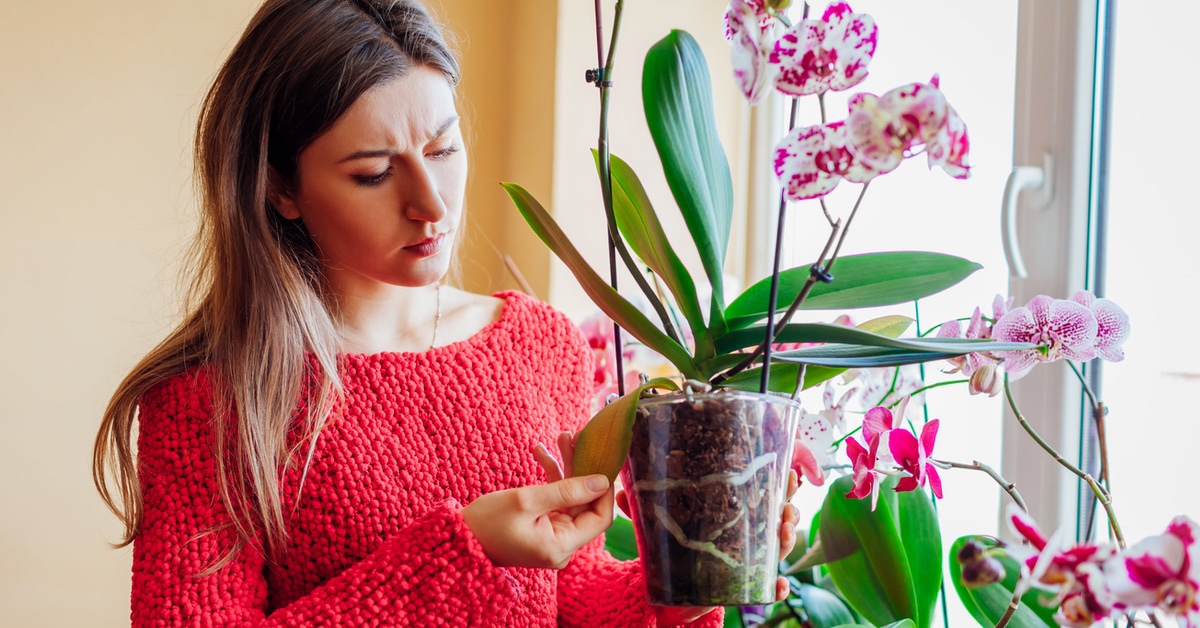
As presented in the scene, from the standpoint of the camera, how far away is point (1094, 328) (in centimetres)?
78

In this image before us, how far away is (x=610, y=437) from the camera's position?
2.16 feet

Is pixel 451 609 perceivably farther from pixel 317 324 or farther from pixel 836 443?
pixel 836 443

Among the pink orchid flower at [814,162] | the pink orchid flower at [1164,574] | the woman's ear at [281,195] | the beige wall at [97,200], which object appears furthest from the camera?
the beige wall at [97,200]

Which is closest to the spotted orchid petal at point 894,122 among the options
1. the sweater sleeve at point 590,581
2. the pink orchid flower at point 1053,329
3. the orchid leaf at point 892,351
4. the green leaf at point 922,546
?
the orchid leaf at point 892,351

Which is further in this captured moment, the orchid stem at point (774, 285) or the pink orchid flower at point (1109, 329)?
the pink orchid flower at point (1109, 329)

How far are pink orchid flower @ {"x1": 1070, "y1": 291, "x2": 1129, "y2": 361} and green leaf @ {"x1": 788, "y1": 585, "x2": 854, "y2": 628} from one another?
0.49 m

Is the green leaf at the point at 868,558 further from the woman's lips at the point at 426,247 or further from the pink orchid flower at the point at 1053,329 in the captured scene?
the woman's lips at the point at 426,247

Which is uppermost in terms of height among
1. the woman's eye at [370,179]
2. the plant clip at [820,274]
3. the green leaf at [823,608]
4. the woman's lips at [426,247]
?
the woman's eye at [370,179]

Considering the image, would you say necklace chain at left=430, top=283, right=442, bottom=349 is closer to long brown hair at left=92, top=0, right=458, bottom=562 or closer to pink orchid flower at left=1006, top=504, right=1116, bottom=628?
long brown hair at left=92, top=0, right=458, bottom=562

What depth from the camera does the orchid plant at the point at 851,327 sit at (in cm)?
51

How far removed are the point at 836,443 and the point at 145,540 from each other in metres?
0.73

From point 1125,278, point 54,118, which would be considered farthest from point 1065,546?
point 54,118

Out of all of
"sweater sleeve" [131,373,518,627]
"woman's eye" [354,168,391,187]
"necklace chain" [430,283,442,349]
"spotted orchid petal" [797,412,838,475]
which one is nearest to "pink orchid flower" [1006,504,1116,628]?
"sweater sleeve" [131,373,518,627]

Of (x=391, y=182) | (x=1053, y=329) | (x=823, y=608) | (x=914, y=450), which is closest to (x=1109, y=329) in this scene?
(x=1053, y=329)
